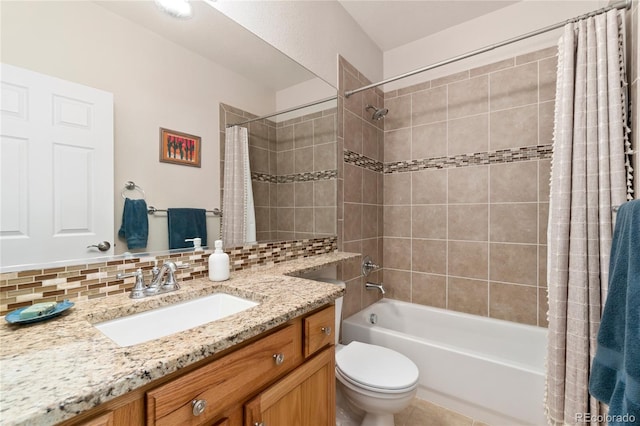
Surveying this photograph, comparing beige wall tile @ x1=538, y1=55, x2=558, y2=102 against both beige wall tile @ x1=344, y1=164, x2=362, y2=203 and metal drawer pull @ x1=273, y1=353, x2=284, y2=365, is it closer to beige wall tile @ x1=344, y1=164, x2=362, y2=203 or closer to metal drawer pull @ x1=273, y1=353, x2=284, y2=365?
→ beige wall tile @ x1=344, y1=164, x2=362, y2=203

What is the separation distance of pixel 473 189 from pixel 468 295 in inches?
32.1

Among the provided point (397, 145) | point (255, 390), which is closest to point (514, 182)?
point (397, 145)

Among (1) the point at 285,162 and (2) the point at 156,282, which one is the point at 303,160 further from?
(2) the point at 156,282

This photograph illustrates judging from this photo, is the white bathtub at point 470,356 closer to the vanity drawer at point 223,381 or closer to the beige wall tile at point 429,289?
the beige wall tile at point 429,289

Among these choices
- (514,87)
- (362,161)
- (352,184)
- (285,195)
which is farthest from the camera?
(362,161)

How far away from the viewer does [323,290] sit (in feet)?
3.14

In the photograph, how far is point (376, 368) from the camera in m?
1.39

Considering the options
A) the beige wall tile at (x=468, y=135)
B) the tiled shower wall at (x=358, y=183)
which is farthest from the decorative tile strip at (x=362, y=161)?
the beige wall tile at (x=468, y=135)

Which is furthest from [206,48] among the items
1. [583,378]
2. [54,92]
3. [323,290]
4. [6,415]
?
[583,378]

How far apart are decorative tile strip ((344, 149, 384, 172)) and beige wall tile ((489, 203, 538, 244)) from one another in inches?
36.7

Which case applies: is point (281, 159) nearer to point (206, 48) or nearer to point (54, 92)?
point (206, 48)

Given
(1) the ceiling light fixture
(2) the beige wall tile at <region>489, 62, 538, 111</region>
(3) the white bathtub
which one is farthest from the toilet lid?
(2) the beige wall tile at <region>489, 62, 538, 111</region>

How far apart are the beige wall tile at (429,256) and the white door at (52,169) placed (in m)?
2.10

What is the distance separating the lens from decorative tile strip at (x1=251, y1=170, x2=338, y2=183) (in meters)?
1.49
